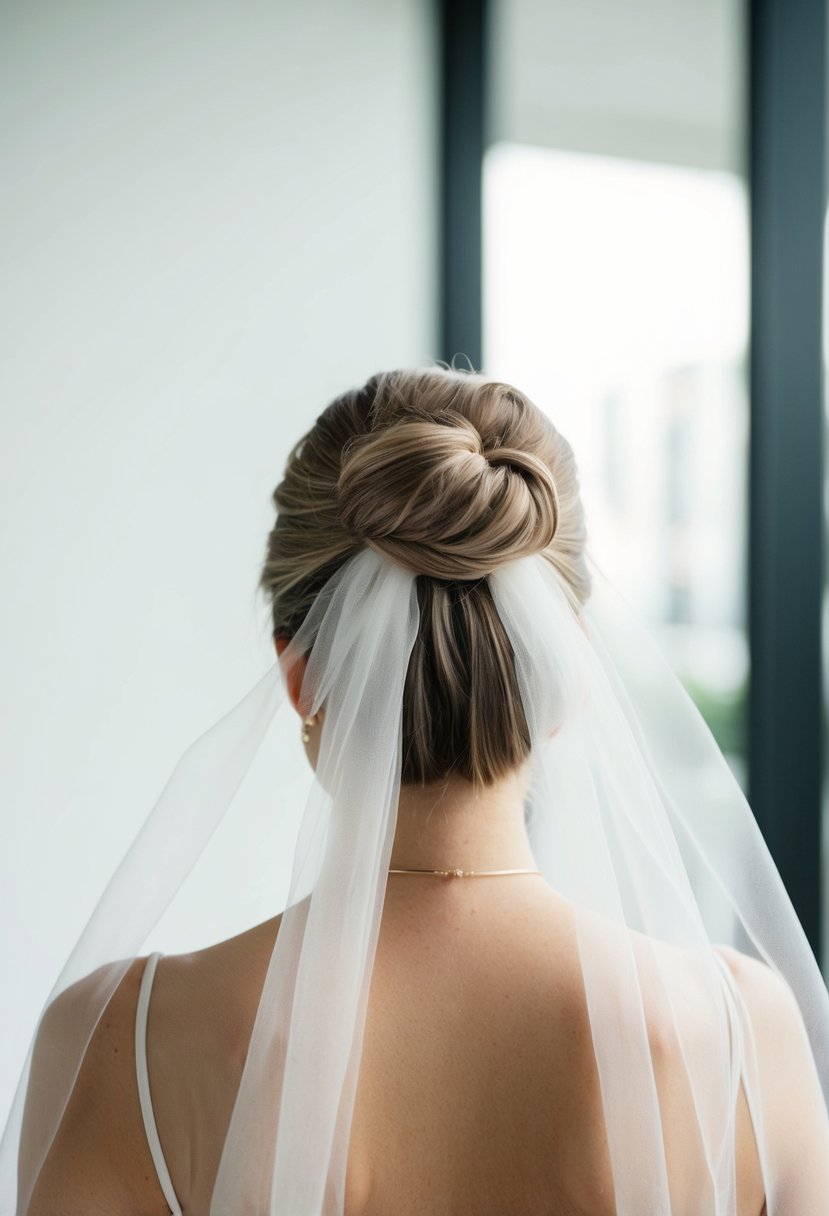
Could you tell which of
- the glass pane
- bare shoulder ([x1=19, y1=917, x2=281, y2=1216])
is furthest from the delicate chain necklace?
the glass pane

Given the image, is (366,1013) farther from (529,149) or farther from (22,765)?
(529,149)

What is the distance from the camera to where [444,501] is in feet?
2.56

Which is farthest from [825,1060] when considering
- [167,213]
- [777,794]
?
[167,213]

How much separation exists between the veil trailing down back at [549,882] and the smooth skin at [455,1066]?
0.01 metres

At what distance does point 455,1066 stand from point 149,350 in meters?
1.39

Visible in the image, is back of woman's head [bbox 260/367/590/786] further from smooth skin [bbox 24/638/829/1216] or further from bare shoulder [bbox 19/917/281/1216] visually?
bare shoulder [bbox 19/917/281/1216]

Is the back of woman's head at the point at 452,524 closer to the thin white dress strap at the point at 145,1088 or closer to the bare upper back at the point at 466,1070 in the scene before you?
the bare upper back at the point at 466,1070

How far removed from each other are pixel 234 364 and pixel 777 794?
3.92 feet

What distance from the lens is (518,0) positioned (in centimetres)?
198

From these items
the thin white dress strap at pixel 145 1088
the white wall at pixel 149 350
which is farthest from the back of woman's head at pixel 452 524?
the white wall at pixel 149 350

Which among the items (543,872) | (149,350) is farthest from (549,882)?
(149,350)

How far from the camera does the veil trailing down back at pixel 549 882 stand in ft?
2.39

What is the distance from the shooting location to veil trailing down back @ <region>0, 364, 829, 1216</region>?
2.39ft

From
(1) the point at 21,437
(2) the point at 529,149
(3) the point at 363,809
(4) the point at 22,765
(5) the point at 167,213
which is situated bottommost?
(4) the point at 22,765
